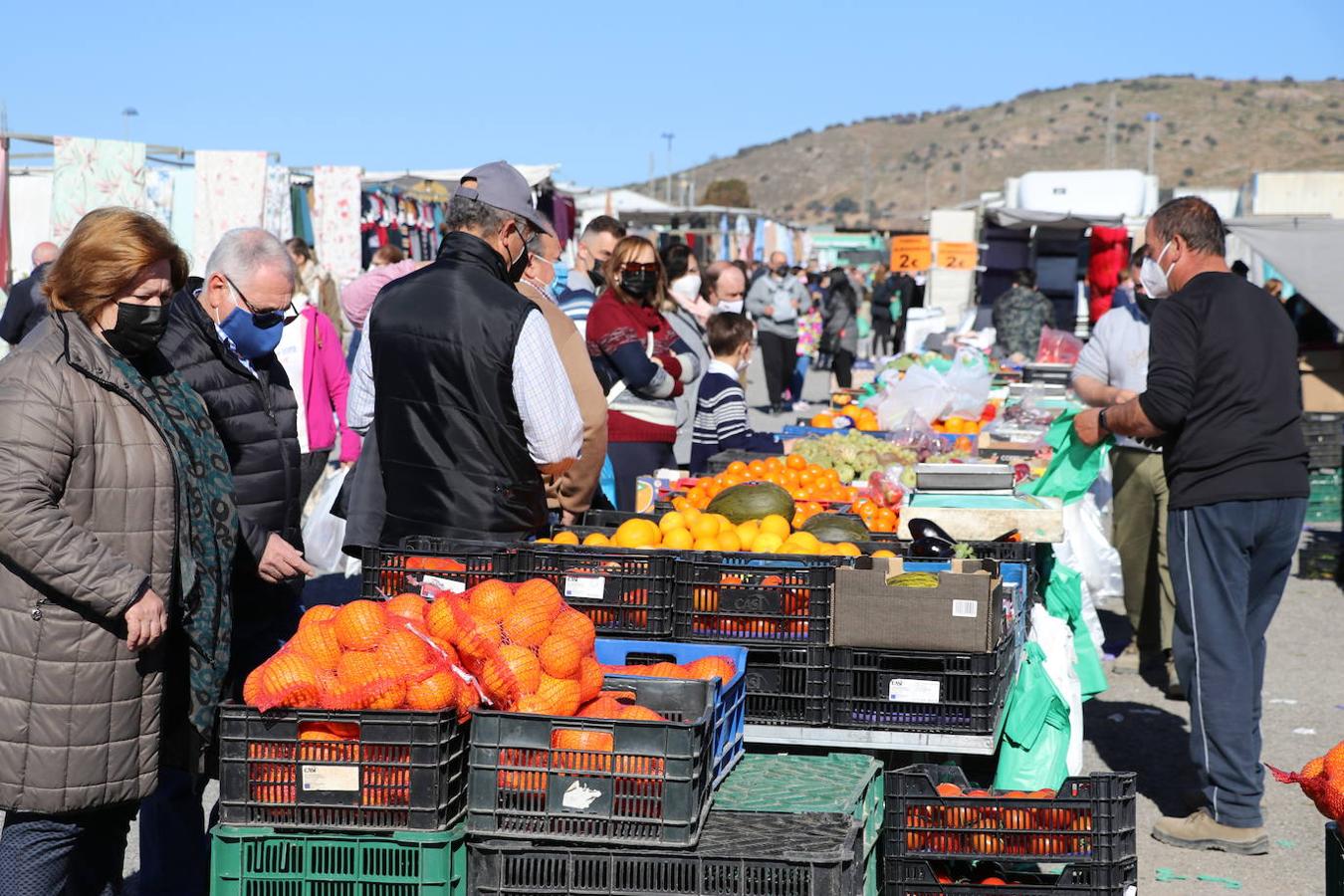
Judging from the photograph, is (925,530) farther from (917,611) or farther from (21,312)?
(21,312)

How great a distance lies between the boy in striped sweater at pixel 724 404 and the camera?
7527 millimetres

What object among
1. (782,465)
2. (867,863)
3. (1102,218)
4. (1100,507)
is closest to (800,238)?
(1102,218)

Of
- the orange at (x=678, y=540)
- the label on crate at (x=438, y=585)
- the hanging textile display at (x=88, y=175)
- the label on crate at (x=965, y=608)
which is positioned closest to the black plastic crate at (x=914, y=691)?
the label on crate at (x=965, y=608)

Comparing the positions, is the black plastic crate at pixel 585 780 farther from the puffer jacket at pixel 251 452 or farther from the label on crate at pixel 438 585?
the puffer jacket at pixel 251 452

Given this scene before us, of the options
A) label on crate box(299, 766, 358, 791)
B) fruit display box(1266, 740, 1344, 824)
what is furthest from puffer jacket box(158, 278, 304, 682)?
fruit display box(1266, 740, 1344, 824)

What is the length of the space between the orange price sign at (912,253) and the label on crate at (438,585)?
80.0 ft

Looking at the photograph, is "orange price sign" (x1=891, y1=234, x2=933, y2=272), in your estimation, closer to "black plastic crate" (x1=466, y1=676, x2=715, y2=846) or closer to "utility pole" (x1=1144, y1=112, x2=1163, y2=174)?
"black plastic crate" (x1=466, y1=676, x2=715, y2=846)

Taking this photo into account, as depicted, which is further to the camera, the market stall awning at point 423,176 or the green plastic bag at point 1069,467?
the market stall awning at point 423,176

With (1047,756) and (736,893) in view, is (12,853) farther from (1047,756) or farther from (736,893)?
(1047,756)

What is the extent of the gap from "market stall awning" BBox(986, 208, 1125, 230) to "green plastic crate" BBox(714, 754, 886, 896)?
644 inches

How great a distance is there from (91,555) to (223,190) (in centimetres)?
909

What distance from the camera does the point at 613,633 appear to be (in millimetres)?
4074

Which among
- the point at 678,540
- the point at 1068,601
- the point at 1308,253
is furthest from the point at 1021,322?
the point at 678,540

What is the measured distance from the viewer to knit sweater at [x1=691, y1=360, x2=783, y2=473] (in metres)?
7.52
